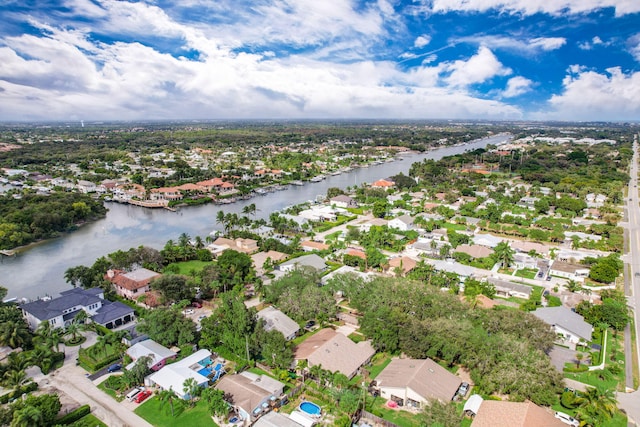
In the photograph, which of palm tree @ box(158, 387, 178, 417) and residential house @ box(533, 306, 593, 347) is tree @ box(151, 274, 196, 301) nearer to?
palm tree @ box(158, 387, 178, 417)

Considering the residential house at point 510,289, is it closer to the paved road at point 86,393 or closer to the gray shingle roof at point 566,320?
the gray shingle roof at point 566,320

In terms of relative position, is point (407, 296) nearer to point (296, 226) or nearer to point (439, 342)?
point (439, 342)

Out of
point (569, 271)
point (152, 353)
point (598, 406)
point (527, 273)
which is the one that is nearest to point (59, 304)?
point (152, 353)

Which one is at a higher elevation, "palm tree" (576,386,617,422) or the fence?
"palm tree" (576,386,617,422)

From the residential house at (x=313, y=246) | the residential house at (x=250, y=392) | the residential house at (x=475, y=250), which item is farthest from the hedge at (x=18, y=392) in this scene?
the residential house at (x=475, y=250)

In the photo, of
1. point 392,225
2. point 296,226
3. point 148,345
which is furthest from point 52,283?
point 392,225

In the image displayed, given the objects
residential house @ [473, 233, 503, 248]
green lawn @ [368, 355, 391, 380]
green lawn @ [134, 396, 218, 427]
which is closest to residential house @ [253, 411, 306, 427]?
green lawn @ [134, 396, 218, 427]
